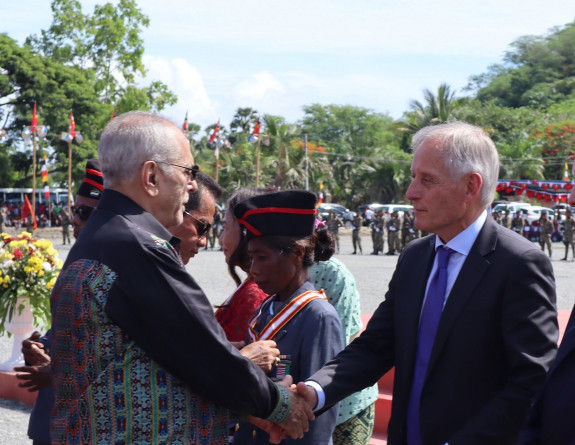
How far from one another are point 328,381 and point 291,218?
703 millimetres

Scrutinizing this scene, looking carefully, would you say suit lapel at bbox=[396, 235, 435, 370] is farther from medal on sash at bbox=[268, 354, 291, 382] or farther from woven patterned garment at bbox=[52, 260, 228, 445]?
woven patterned garment at bbox=[52, 260, 228, 445]

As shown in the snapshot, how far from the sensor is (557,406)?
6.91 ft

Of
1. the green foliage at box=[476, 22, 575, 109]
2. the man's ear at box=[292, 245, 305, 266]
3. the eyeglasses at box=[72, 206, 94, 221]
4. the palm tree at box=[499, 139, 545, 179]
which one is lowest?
the palm tree at box=[499, 139, 545, 179]

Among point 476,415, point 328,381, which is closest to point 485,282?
point 476,415

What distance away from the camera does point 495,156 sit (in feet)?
8.45

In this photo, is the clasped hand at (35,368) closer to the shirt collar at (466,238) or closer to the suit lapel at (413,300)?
the suit lapel at (413,300)

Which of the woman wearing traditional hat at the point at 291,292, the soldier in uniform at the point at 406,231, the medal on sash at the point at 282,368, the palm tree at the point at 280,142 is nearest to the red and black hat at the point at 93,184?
the woman wearing traditional hat at the point at 291,292

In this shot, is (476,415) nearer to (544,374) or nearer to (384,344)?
(544,374)

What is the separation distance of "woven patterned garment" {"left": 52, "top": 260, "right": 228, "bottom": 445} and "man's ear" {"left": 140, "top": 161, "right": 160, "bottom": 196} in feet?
0.92

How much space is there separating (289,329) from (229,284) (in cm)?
1370

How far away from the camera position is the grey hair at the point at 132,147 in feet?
7.34

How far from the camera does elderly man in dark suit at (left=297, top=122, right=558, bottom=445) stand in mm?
2338

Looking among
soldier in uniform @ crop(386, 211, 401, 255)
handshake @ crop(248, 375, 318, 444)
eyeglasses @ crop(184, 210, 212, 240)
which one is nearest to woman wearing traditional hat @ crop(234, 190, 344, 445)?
handshake @ crop(248, 375, 318, 444)

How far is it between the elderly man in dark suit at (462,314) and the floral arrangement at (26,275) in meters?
4.92
